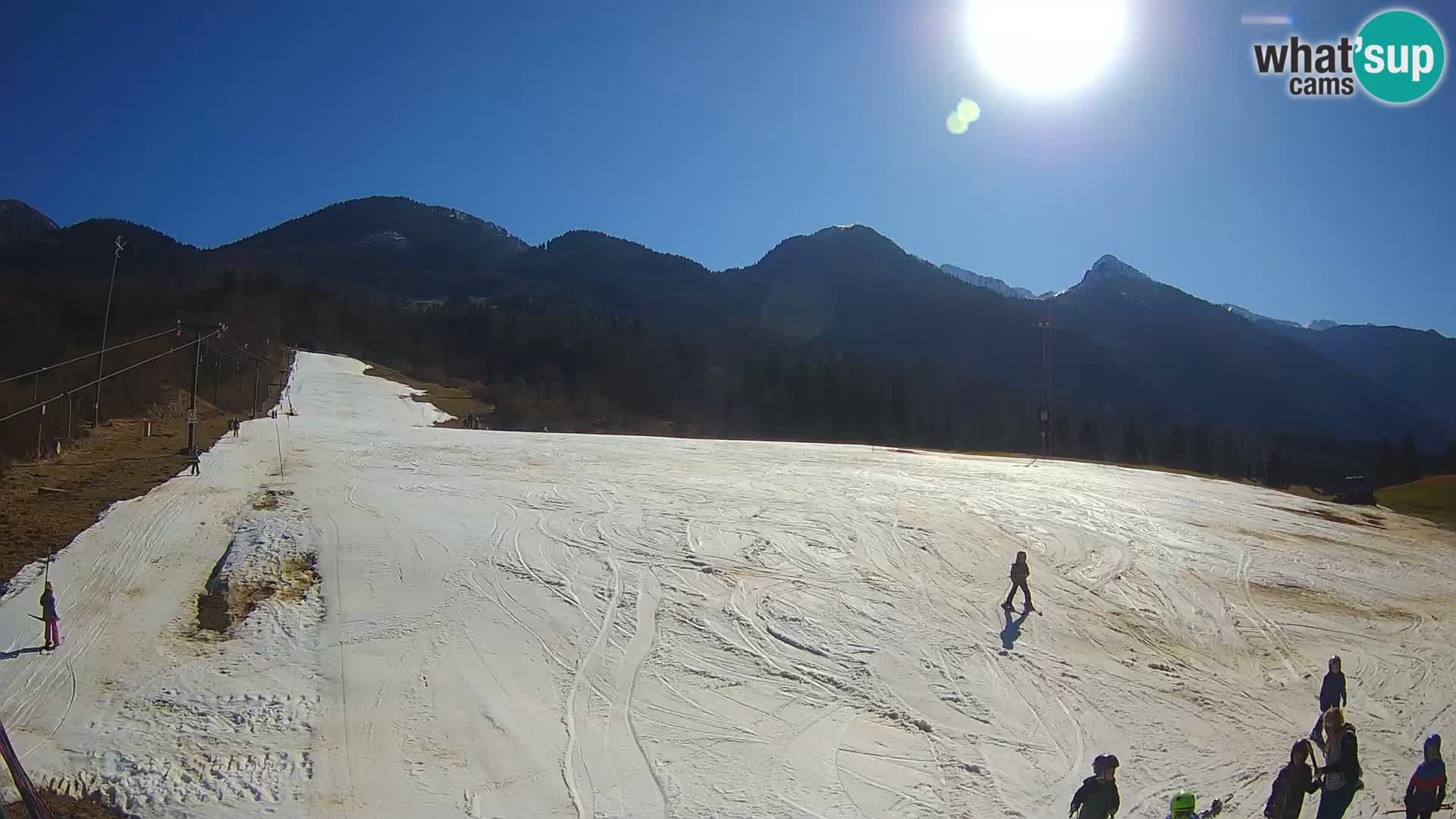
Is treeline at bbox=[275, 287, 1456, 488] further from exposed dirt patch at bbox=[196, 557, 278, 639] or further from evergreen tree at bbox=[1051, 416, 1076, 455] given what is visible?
exposed dirt patch at bbox=[196, 557, 278, 639]

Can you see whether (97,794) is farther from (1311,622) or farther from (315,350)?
(315,350)

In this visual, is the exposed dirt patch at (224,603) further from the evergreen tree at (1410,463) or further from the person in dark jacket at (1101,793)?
the evergreen tree at (1410,463)

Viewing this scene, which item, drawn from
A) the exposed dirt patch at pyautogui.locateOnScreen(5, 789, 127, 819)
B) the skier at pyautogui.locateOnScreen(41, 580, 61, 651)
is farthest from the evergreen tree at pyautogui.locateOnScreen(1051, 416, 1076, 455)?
the exposed dirt patch at pyautogui.locateOnScreen(5, 789, 127, 819)

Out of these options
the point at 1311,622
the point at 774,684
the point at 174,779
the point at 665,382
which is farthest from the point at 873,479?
the point at 665,382

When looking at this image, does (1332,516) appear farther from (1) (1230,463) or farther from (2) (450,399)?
(1) (1230,463)

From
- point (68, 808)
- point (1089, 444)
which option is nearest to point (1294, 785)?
point (68, 808)

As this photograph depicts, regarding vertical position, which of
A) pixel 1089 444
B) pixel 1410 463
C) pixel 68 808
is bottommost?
pixel 68 808
